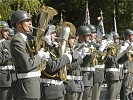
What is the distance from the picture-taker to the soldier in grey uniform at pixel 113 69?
1201 cm

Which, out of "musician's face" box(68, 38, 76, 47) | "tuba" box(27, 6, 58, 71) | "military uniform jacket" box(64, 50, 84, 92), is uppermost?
"tuba" box(27, 6, 58, 71)

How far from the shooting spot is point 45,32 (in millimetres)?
7676

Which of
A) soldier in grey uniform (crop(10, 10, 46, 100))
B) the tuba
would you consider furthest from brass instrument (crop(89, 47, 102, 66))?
soldier in grey uniform (crop(10, 10, 46, 100))

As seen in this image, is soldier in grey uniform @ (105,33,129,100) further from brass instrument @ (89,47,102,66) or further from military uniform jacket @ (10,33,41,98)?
military uniform jacket @ (10,33,41,98)

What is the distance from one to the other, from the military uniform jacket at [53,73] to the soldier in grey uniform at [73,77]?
118 cm

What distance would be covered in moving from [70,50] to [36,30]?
192cm

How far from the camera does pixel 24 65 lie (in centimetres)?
695

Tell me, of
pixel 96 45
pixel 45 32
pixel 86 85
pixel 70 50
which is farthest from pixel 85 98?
pixel 45 32

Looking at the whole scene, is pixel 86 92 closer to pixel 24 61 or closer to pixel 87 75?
pixel 87 75

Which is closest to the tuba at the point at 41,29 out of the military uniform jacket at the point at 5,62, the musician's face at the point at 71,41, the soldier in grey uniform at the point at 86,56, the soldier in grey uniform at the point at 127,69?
the musician's face at the point at 71,41

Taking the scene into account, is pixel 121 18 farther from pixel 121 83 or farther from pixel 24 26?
pixel 24 26

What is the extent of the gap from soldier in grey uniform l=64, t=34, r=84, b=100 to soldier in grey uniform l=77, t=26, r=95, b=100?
0.53 metres

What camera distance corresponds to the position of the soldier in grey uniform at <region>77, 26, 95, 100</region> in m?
9.89

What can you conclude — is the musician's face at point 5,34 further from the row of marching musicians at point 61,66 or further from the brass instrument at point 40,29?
the brass instrument at point 40,29
